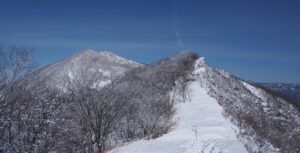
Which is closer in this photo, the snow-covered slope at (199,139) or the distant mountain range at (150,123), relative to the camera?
the snow-covered slope at (199,139)

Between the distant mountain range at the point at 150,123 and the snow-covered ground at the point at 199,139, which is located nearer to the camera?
the snow-covered ground at the point at 199,139

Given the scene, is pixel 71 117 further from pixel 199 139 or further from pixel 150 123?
pixel 199 139

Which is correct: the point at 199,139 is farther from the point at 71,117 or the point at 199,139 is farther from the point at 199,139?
the point at 71,117

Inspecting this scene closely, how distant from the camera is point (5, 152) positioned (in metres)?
25.2

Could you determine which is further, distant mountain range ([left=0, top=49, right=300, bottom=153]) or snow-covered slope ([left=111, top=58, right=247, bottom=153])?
distant mountain range ([left=0, top=49, right=300, bottom=153])

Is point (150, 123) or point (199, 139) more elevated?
point (150, 123)

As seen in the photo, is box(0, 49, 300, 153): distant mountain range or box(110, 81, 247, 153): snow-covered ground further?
box(0, 49, 300, 153): distant mountain range

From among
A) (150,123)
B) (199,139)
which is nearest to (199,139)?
(199,139)

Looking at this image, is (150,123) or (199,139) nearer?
(199,139)

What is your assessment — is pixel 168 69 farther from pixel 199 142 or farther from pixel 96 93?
pixel 199 142

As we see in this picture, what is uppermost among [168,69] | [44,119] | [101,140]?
[168,69]

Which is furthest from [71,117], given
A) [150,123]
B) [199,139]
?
[199,139]

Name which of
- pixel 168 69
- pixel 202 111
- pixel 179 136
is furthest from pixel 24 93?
pixel 168 69

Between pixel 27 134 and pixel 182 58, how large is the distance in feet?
191
